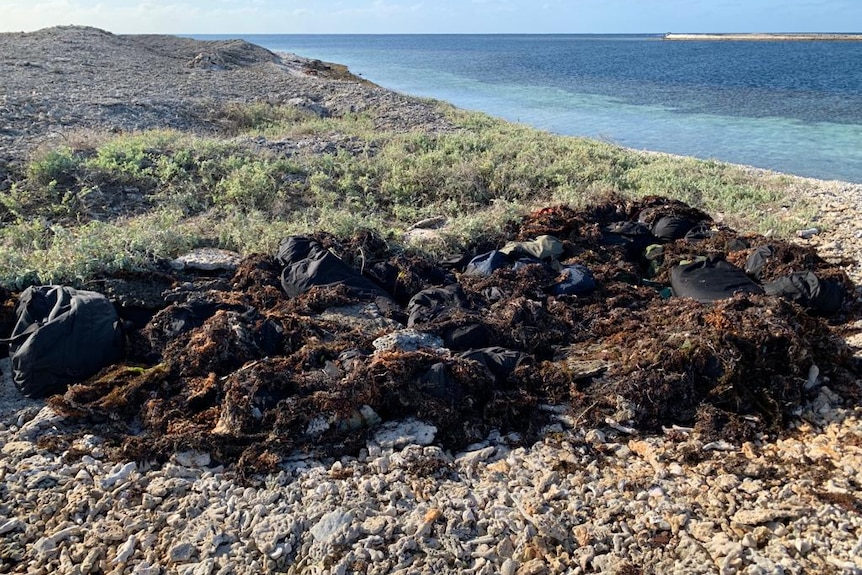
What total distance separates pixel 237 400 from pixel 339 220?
128 inches

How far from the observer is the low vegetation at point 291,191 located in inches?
237

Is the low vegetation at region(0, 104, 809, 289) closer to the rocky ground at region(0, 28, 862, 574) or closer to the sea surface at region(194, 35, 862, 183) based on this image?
the rocky ground at region(0, 28, 862, 574)

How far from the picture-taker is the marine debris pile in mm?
3744

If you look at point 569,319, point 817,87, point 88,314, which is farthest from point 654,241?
point 817,87

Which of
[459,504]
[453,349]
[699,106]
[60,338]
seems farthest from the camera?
[699,106]

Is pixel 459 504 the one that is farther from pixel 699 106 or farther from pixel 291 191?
pixel 699 106

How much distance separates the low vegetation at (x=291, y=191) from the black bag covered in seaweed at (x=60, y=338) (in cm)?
61

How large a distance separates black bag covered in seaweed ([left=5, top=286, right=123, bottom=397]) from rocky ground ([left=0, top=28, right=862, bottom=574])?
7.8 inches

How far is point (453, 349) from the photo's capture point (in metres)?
4.53

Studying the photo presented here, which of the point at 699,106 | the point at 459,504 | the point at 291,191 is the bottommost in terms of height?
the point at 699,106

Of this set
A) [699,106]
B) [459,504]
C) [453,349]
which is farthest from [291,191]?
[699,106]

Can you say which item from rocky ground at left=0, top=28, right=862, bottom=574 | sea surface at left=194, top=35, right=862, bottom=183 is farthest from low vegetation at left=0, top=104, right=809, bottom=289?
sea surface at left=194, top=35, right=862, bottom=183

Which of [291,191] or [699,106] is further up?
[291,191]

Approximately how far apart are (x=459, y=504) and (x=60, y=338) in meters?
2.91
